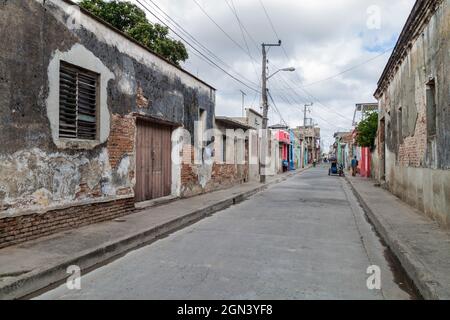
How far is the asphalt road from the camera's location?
4.71 meters

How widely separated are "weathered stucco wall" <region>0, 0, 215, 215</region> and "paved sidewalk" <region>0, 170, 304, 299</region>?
2.13 feet

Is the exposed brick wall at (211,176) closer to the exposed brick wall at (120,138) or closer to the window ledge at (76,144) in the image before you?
the exposed brick wall at (120,138)

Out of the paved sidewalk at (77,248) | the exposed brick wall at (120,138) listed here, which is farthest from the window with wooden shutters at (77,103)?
the paved sidewalk at (77,248)

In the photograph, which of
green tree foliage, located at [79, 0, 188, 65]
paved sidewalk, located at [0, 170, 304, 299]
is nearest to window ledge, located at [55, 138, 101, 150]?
paved sidewalk, located at [0, 170, 304, 299]

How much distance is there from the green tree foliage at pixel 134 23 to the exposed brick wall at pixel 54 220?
701 inches

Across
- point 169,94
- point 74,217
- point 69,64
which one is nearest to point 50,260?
point 74,217

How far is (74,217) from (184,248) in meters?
2.38

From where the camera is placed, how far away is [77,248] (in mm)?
6250

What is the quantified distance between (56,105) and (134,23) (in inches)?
805

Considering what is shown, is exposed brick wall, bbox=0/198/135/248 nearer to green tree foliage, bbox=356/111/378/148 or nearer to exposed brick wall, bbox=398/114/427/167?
exposed brick wall, bbox=398/114/427/167

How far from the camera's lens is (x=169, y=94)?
1225 cm
